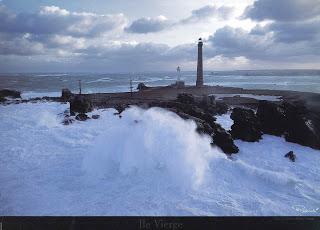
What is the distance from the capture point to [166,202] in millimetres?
3785

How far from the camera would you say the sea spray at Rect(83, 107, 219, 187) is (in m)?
4.71

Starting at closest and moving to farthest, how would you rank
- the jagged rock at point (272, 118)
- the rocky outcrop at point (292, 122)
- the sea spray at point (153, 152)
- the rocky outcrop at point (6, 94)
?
the sea spray at point (153, 152) → the rocky outcrop at point (292, 122) → the jagged rock at point (272, 118) → the rocky outcrop at point (6, 94)

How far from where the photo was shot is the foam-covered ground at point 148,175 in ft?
11.6

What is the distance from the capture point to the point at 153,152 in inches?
205

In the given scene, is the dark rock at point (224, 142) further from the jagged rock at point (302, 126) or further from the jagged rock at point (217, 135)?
the jagged rock at point (302, 126)

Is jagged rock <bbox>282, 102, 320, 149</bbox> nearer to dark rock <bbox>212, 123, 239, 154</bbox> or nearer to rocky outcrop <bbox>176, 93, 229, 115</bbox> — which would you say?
dark rock <bbox>212, 123, 239, 154</bbox>

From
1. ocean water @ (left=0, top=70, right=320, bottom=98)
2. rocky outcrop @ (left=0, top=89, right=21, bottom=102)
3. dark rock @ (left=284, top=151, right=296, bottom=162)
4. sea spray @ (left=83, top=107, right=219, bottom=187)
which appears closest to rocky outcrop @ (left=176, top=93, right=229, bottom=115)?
ocean water @ (left=0, top=70, right=320, bottom=98)

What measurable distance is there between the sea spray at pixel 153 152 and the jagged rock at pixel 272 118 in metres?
2.99

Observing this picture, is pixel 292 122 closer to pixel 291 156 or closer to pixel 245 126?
pixel 245 126

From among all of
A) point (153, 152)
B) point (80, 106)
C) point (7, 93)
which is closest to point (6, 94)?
point (7, 93)

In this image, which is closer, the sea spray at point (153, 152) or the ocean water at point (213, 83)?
the sea spray at point (153, 152)

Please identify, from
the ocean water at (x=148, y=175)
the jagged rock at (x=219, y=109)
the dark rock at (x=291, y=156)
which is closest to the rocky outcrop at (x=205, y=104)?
the jagged rock at (x=219, y=109)
